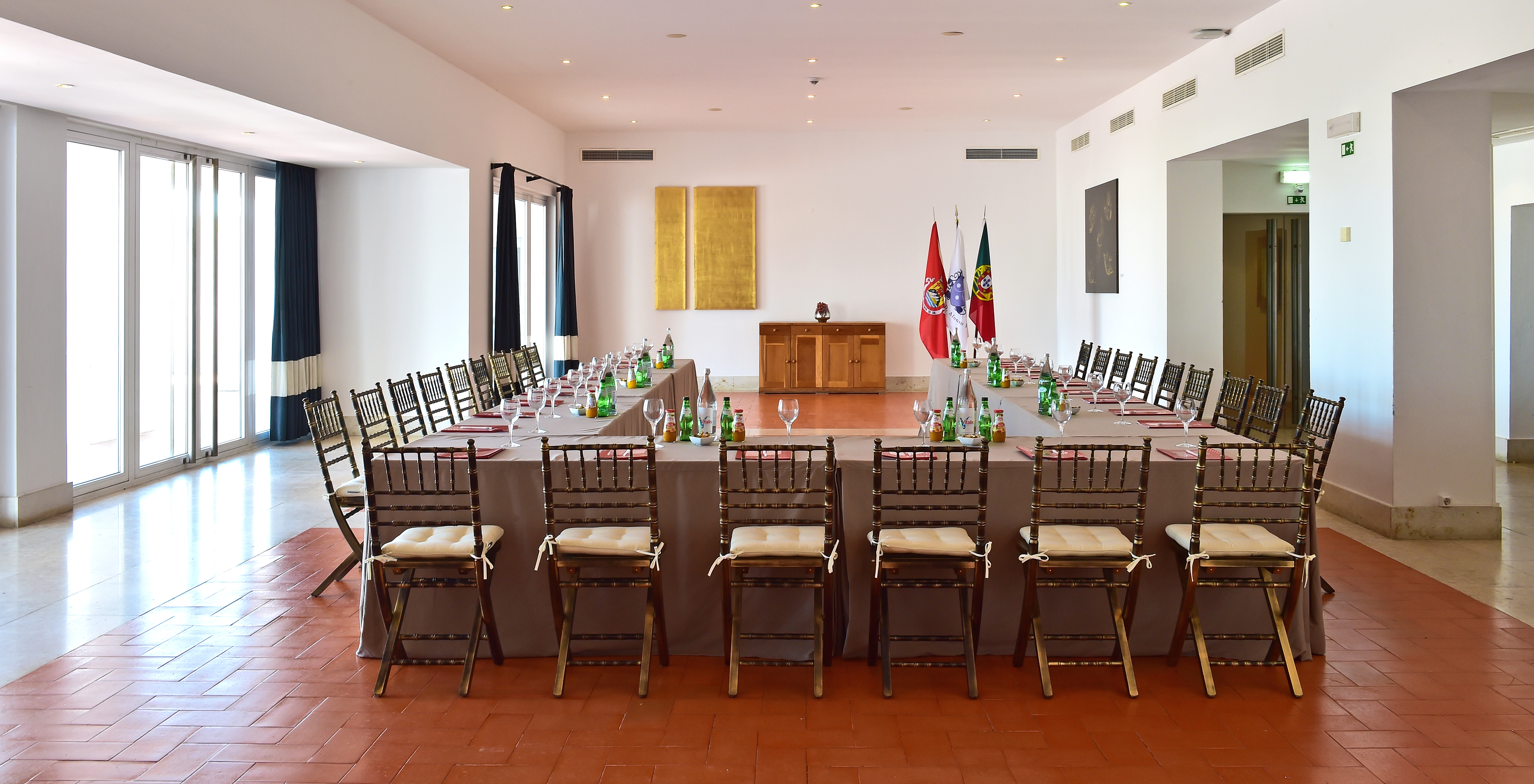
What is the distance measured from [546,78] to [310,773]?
8.12 meters

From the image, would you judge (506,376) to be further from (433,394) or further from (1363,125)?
(1363,125)

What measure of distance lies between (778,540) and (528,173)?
898 cm

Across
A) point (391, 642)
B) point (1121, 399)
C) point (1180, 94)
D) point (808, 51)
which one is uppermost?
point (808, 51)

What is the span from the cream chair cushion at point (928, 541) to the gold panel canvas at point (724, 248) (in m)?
10.3

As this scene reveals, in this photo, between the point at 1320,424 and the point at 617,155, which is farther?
the point at 617,155

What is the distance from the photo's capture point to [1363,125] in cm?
630

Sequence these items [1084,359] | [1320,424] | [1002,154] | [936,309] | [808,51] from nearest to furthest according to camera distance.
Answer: [1320,424] < [808,51] < [1084,359] < [936,309] < [1002,154]

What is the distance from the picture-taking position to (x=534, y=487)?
160 inches

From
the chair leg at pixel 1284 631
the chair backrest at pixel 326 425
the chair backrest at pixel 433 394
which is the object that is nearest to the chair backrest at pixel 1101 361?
the chair leg at pixel 1284 631

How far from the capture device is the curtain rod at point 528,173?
34.6 feet

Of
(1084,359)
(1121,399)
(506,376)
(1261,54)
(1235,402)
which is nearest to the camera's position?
(1121,399)

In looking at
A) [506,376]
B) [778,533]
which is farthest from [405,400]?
[778,533]

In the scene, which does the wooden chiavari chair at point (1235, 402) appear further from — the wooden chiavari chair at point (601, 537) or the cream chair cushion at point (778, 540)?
the wooden chiavari chair at point (601, 537)

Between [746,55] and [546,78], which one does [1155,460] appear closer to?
[746,55]
